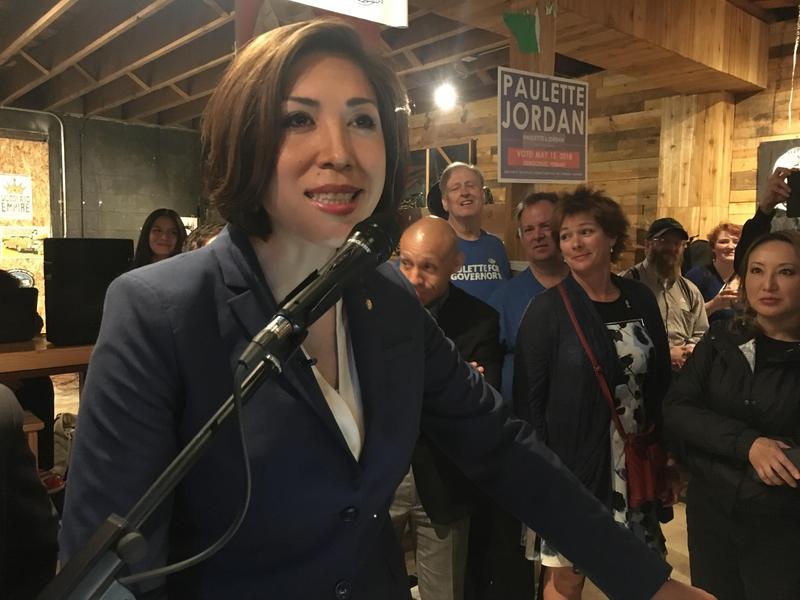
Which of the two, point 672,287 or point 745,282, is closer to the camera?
point 745,282

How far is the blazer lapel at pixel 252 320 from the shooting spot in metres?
0.74

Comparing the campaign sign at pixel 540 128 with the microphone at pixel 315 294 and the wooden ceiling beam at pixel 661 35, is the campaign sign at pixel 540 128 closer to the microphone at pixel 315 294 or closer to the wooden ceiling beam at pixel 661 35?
the wooden ceiling beam at pixel 661 35

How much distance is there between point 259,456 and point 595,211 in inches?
68.5

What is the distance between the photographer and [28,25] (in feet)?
16.2

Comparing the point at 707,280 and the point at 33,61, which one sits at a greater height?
the point at 33,61

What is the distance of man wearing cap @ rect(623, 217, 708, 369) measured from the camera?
320cm

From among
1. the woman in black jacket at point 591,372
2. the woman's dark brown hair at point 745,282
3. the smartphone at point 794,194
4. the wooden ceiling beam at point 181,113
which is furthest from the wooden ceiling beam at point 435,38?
the wooden ceiling beam at point 181,113

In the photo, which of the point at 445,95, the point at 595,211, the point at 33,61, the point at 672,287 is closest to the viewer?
the point at 595,211

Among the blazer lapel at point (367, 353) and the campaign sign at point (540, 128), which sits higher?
the campaign sign at point (540, 128)

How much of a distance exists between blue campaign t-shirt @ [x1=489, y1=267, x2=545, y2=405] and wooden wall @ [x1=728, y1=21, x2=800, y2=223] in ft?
12.2

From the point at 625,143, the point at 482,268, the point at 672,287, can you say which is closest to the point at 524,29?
the point at 482,268

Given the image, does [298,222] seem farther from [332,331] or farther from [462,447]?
[462,447]

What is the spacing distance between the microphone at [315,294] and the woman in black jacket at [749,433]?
1.57m

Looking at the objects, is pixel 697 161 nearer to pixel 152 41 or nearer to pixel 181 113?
pixel 152 41
